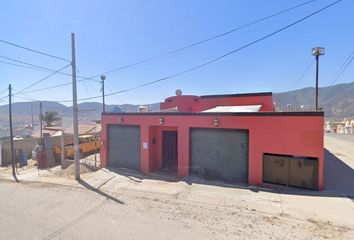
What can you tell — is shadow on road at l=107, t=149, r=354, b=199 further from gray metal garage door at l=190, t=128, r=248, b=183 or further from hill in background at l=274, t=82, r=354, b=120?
hill in background at l=274, t=82, r=354, b=120

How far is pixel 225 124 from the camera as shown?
12.2 metres

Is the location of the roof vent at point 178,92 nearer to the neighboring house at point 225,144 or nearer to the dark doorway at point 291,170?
the neighboring house at point 225,144

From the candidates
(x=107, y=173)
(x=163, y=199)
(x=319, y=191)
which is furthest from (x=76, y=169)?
(x=319, y=191)

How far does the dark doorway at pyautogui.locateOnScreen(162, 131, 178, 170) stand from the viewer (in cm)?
1518

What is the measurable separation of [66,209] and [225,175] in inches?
298

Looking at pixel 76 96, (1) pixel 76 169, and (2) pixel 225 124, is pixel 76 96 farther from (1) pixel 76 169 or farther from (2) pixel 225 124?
(2) pixel 225 124

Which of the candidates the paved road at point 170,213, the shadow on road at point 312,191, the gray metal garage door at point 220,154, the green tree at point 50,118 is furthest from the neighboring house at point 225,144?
the green tree at point 50,118

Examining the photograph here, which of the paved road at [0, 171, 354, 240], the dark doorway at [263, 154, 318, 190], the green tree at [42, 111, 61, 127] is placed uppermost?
the green tree at [42, 111, 61, 127]

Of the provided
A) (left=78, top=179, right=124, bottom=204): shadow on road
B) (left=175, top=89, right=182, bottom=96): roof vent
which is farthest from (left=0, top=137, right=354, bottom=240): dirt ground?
(left=175, top=89, right=182, bottom=96): roof vent

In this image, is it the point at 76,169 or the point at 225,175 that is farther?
the point at 76,169

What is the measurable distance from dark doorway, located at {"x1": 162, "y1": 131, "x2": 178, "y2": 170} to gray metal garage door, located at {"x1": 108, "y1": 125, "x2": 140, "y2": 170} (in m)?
1.66

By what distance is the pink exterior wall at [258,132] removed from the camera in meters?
10.3

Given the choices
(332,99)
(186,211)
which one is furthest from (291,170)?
(332,99)

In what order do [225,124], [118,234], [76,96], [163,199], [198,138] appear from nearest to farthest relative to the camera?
[118,234] → [163,199] → [225,124] → [198,138] → [76,96]
